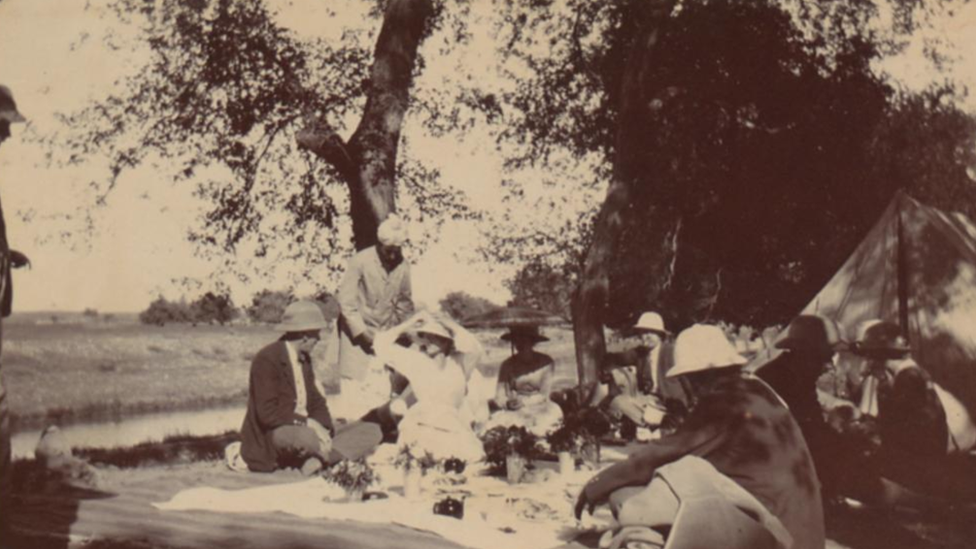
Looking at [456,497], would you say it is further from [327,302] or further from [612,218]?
[612,218]

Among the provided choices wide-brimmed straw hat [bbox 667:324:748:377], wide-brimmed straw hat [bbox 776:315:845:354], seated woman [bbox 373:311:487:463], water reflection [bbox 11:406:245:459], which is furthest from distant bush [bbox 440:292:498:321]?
wide-brimmed straw hat [bbox 667:324:748:377]

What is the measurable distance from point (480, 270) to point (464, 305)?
2.84 ft

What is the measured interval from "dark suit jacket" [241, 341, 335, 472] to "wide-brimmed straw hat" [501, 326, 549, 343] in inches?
60.5

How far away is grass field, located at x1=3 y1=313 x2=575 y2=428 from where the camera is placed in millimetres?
5668

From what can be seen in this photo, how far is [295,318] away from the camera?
18.6 feet

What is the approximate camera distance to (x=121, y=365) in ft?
22.4

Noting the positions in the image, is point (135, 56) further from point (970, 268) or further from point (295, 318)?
point (970, 268)

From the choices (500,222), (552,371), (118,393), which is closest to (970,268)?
(552,371)

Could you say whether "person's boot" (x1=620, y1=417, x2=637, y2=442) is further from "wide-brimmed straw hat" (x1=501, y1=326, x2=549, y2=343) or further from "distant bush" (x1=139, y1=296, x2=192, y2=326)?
"distant bush" (x1=139, y1=296, x2=192, y2=326)

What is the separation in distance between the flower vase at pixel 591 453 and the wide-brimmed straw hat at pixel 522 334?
1.28 m

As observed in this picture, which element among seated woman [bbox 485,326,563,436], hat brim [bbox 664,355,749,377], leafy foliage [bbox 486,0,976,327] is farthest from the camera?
leafy foliage [bbox 486,0,976,327]

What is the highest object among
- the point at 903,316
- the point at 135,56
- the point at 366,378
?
the point at 135,56

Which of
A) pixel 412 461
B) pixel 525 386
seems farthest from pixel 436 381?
pixel 412 461

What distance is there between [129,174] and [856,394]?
528cm
